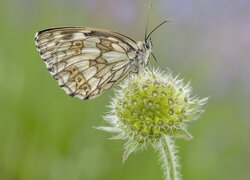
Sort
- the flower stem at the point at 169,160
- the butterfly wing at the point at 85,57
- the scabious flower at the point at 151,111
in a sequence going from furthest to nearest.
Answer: the butterfly wing at the point at 85,57, the scabious flower at the point at 151,111, the flower stem at the point at 169,160

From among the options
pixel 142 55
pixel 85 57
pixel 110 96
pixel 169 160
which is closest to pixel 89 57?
pixel 85 57

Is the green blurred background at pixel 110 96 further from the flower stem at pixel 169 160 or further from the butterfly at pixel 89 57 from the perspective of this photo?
the flower stem at pixel 169 160

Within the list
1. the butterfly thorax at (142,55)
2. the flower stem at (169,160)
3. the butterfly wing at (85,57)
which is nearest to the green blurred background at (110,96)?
the butterfly wing at (85,57)

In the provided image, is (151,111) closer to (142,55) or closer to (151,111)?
(151,111)

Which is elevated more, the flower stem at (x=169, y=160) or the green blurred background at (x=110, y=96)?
the green blurred background at (x=110, y=96)

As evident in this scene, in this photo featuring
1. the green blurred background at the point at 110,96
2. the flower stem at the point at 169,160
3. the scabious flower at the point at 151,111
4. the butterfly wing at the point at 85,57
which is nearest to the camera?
the flower stem at the point at 169,160

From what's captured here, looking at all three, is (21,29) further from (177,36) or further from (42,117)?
(177,36)
